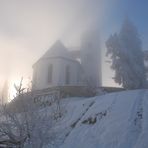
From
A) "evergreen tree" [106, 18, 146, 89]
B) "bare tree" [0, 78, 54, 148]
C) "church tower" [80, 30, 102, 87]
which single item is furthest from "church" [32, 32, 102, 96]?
"bare tree" [0, 78, 54, 148]

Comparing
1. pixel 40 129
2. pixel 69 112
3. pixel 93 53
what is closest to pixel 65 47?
pixel 93 53

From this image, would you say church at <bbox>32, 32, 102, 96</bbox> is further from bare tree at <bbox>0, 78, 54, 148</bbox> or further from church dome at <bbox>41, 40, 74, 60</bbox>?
bare tree at <bbox>0, 78, 54, 148</bbox>

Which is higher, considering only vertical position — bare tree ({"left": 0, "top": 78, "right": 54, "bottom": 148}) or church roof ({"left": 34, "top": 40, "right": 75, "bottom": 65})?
church roof ({"left": 34, "top": 40, "right": 75, "bottom": 65})

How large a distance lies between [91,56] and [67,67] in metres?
5.50

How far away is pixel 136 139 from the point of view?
61.0 feet

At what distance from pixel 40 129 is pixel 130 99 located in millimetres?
8619

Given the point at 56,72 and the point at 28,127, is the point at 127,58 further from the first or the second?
the point at 28,127

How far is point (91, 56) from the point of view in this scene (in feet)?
170

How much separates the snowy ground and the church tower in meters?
22.0

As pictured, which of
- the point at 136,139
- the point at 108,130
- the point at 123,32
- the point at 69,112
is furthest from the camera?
the point at 123,32

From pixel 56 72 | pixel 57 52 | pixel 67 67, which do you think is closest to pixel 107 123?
pixel 56 72

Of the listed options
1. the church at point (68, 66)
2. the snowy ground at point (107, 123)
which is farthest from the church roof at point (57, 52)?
the snowy ground at point (107, 123)

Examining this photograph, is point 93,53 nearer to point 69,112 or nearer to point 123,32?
point 123,32

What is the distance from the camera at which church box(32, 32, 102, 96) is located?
154 feet
